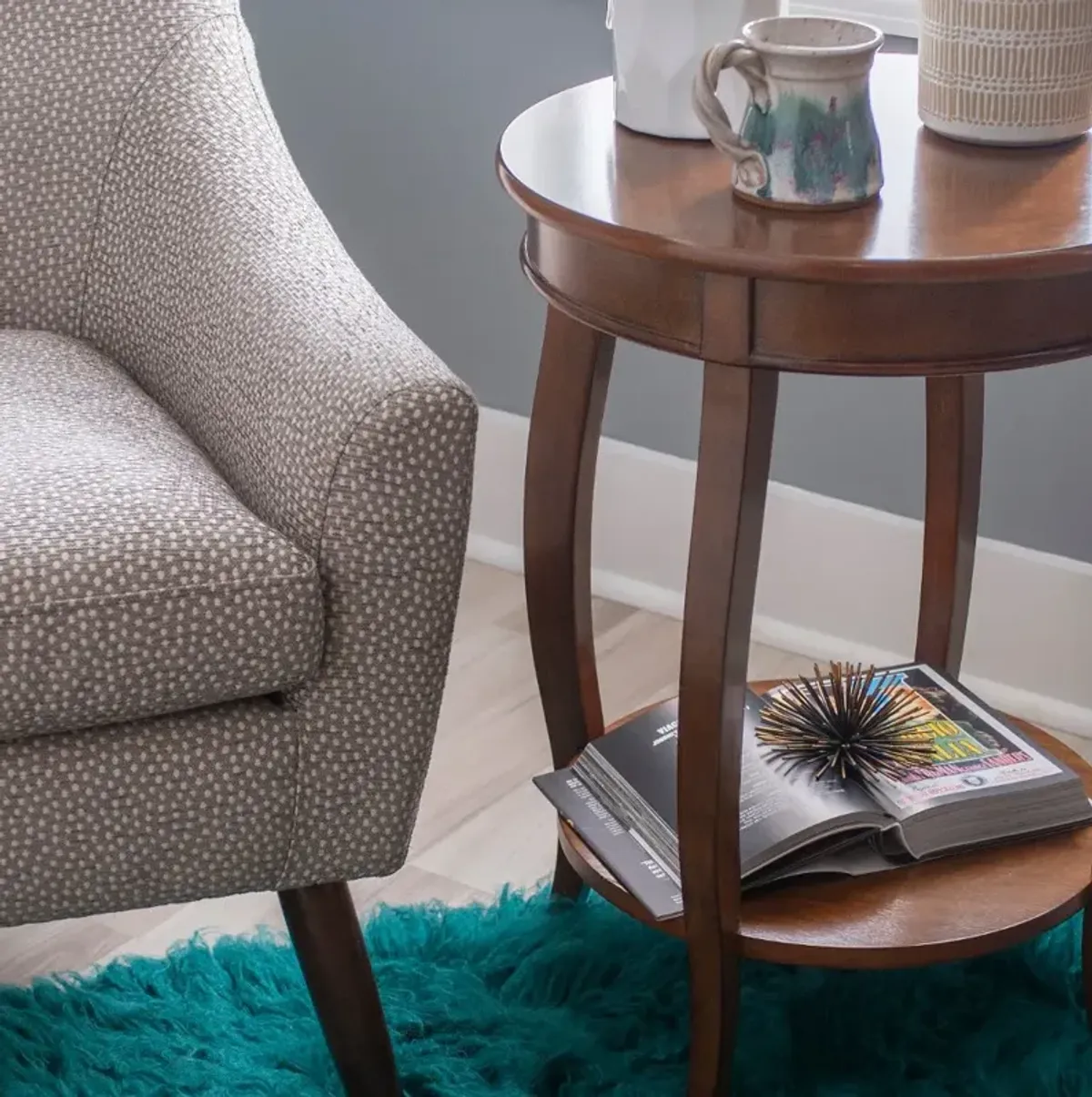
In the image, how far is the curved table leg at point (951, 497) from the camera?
4.49ft

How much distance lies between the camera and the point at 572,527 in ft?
4.32

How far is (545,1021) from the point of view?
134 centimetres

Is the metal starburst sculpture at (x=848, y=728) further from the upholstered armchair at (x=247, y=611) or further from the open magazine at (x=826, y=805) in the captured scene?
the upholstered armchair at (x=247, y=611)

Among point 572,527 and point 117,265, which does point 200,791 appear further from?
point 117,265

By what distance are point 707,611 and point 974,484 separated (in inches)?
15.9

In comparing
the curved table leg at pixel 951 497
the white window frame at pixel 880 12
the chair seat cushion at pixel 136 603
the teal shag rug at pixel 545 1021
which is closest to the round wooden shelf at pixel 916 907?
the teal shag rug at pixel 545 1021

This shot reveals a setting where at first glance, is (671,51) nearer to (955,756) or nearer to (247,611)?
(247,611)

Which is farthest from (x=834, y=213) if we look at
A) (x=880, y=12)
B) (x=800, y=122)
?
(x=880, y=12)

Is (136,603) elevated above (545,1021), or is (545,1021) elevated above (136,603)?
(136,603)

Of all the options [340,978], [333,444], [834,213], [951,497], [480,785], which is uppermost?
[834,213]

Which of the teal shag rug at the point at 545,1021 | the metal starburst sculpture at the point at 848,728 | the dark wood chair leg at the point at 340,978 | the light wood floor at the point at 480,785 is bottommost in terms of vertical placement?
the light wood floor at the point at 480,785

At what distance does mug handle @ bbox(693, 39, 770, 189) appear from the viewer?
1033 mm

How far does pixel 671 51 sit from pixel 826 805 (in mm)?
542

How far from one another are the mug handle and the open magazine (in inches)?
17.7
